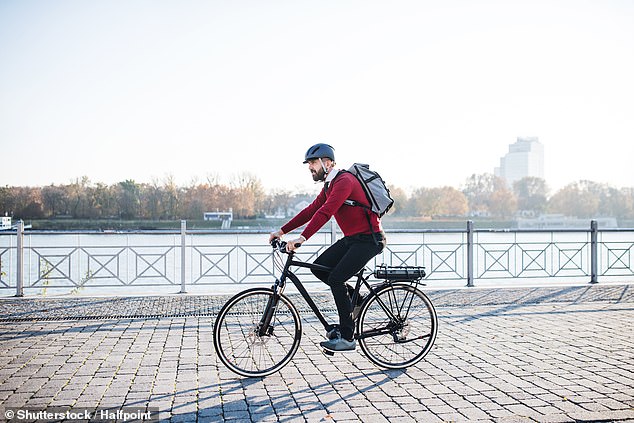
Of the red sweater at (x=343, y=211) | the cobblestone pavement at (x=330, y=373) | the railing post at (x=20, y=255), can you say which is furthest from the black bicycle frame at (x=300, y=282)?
the railing post at (x=20, y=255)

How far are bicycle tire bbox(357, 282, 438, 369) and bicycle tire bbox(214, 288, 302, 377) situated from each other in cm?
63

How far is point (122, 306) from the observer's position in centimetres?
1021

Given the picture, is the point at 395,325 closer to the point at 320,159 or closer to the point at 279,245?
the point at 279,245

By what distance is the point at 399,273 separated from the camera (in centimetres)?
598

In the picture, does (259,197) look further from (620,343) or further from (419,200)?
(620,343)

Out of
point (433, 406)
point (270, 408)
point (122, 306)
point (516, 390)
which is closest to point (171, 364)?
point (270, 408)

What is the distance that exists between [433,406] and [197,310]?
18.2 ft

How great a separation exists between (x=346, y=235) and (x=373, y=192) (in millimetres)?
449

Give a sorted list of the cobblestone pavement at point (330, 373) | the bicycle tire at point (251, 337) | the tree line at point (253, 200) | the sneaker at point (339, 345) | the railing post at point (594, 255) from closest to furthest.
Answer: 1. the cobblestone pavement at point (330, 373)
2. the bicycle tire at point (251, 337)
3. the sneaker at point (339, 345)
4. the railing post at point (594, 255)
5. the tree line at point (253, 200)

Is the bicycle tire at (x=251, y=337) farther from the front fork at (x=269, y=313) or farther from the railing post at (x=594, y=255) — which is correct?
the railing post at (x=594, y=255)

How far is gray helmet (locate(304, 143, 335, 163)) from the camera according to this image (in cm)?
588

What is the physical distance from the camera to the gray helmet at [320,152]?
5.88 meters

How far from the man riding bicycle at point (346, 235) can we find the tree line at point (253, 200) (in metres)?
17.9

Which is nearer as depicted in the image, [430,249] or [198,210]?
[430,249]
